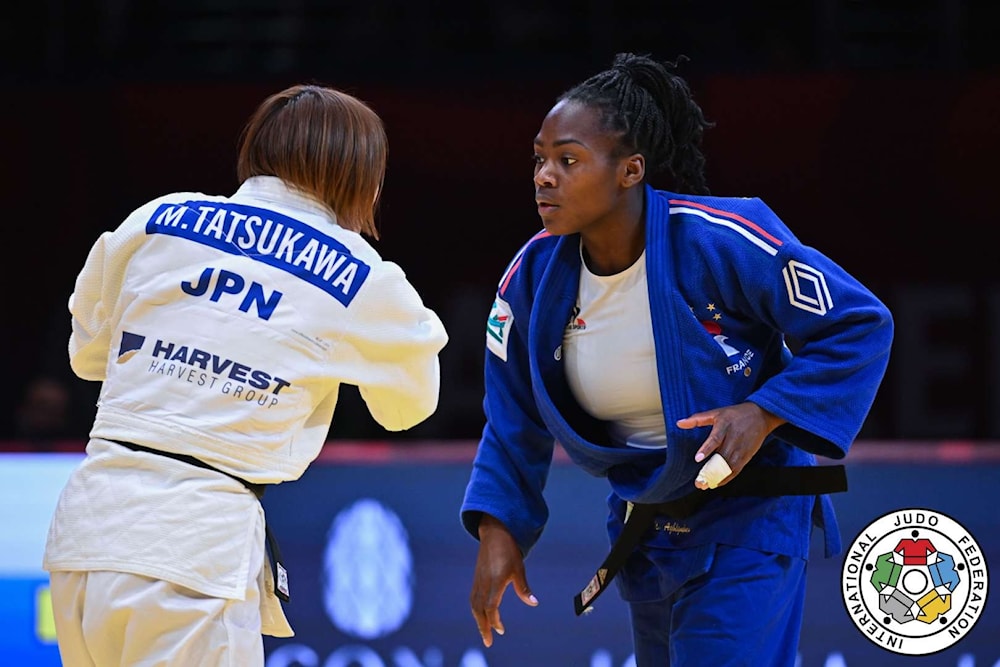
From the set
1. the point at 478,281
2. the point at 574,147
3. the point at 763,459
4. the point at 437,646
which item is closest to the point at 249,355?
the point at 574,147

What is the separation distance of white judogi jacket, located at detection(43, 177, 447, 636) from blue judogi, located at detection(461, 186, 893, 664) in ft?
1.60

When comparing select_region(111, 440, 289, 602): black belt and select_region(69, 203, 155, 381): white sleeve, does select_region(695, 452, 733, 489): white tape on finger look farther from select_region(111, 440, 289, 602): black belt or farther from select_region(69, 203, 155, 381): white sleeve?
select_region(69, 203, 155, 381): white sleeve

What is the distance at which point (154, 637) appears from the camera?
210cm

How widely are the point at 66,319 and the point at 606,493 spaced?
16.3 feet

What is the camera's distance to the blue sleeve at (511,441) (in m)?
2.82

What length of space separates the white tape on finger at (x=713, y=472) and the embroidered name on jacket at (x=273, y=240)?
735 millimetres

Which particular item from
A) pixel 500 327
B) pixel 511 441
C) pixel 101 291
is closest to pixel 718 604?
pixel 511 441

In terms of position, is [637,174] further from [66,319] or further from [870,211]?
[66,319]

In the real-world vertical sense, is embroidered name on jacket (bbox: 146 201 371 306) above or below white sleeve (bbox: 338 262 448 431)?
above

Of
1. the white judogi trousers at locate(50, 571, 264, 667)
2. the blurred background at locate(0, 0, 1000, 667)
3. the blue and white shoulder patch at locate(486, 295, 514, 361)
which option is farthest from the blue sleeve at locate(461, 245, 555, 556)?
the blurred background at locate(0, 0, 1000, 667)

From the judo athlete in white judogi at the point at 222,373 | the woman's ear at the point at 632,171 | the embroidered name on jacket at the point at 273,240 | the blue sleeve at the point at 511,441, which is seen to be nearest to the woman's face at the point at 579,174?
the woman's ear at the point at 632,171

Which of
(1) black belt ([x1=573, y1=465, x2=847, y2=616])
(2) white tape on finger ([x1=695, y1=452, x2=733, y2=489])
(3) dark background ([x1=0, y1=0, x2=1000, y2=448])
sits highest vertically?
(3) dark background ([x1=0, y1=0, x2=1000, y2=448])

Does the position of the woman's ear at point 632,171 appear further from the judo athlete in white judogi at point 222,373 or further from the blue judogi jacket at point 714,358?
the judo athlete in white judogi at point 222,373

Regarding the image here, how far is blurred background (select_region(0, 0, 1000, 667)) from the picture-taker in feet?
24.1
